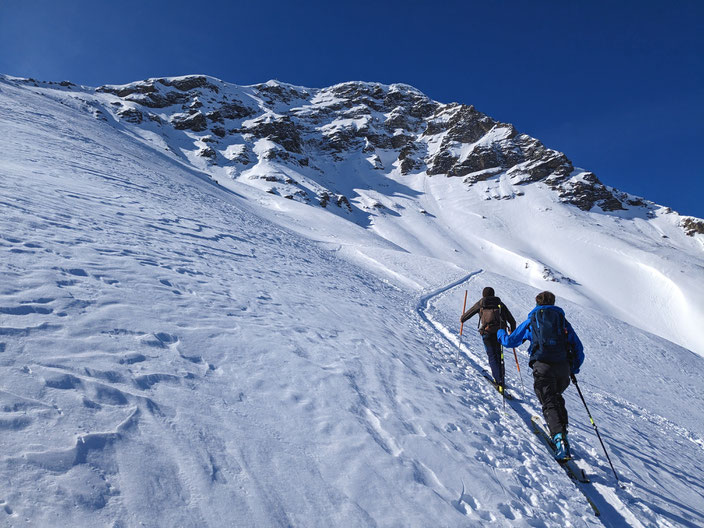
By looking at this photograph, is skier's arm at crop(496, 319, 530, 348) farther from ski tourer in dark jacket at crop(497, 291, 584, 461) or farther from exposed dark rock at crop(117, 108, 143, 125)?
exposed dark rock at crop(117, 108, 143, 125)

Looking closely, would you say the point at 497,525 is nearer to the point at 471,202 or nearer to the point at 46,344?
the point at 46,344

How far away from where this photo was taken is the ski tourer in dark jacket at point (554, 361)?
14.9ft

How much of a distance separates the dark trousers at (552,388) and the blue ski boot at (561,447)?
8 centimetres

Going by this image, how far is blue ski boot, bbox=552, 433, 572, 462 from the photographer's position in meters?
4.40

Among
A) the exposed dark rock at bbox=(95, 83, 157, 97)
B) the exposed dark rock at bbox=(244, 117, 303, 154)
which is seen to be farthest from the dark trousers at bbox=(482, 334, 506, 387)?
the exposed dark rock at bbox=(95, 83, 157, 97)

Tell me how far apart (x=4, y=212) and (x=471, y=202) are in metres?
81.6

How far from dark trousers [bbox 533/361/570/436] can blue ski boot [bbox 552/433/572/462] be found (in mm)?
77

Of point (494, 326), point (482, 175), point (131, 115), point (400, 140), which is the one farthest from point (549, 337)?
point (400, 140)

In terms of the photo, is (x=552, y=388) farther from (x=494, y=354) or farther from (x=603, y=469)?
(x=494, y=354)

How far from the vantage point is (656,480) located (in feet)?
16.0

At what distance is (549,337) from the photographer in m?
4.64

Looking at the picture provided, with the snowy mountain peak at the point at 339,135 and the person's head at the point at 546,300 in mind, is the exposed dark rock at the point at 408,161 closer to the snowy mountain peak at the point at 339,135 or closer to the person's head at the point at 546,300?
the snowy mountain peak at the point at 339,135

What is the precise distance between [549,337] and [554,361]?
1.27ft

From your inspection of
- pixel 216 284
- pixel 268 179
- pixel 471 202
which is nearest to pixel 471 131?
pixel 471 202
